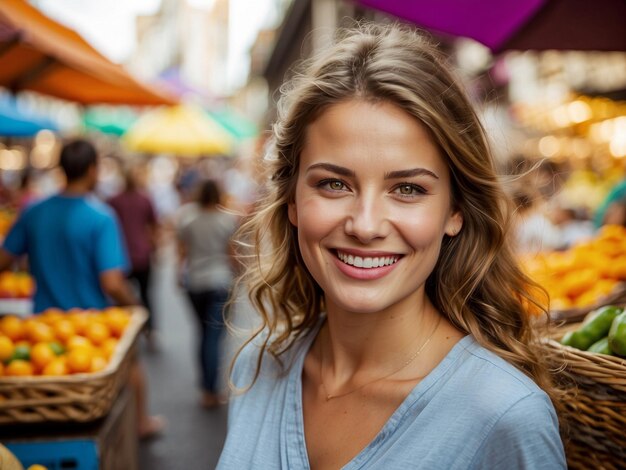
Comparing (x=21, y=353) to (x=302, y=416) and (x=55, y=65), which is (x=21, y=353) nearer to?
(x=302, y=416)

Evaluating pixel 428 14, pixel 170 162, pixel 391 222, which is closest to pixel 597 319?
pixel 391 222

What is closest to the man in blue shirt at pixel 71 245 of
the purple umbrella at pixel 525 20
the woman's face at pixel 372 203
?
the purple umbrella at pixel 525 20

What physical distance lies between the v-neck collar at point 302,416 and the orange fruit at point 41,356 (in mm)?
1643

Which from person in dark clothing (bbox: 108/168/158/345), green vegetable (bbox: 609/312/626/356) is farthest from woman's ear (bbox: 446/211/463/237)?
person in dark clothing (bbox: 108/168/158/345)

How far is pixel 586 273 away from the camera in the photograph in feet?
12.3

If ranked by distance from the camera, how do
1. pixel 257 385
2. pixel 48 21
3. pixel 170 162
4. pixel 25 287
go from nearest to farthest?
1. pixel 257 385
2. pixel 48 21
3. pixel 25 287
4. pixel 170 162

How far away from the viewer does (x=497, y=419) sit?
1411 millimetres

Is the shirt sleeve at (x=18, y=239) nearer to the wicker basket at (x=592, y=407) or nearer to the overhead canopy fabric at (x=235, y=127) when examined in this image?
the wicker basket at (x=592, y=407)

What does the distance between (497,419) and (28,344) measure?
2.71m

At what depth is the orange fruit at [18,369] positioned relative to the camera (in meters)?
2.98

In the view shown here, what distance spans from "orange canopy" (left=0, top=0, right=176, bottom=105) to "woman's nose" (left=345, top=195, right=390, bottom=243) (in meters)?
1.96

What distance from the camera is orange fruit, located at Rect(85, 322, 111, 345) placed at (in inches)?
138

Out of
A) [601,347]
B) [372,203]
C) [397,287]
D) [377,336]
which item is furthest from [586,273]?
[372,203]

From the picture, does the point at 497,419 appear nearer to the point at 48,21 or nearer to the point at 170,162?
the point at 48,21
